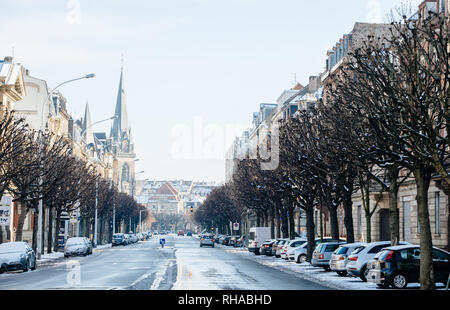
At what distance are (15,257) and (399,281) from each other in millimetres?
18256

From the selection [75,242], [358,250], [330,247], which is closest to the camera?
[358,250]

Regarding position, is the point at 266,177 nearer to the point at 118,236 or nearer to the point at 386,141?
the point at 386,141

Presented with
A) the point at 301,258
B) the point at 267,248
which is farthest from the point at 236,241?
the point at 301,258

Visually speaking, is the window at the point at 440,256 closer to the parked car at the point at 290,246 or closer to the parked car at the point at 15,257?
the parked car at the point at 15,257

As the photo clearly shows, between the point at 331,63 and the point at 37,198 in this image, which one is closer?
the point at 37,198

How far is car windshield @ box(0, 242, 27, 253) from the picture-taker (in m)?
36.6

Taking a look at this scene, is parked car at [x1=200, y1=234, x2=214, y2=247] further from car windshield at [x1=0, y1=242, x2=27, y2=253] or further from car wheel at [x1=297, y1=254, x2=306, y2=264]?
car windshield at [x1=0, y1=242, x2=27, y2=253]

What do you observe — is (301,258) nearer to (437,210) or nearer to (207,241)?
(437,210)

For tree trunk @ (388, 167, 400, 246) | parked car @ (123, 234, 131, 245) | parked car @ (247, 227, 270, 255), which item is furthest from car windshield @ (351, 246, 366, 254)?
parked car @ (123, 234, 131, 245)

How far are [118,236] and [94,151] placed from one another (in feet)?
128

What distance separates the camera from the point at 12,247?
37.1m

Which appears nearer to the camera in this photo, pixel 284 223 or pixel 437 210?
pixel 437 210
